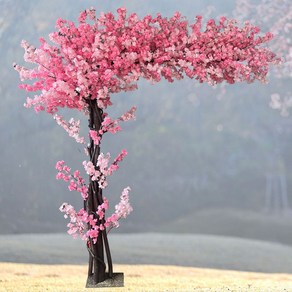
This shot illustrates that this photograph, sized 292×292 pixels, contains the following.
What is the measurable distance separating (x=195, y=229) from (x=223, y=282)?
3.33 metres

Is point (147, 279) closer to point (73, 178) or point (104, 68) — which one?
point (73, 178)

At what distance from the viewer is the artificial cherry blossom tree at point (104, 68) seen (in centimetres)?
377

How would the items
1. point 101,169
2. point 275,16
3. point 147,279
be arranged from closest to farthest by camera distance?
point 101,169, point 147,279, point 275,16

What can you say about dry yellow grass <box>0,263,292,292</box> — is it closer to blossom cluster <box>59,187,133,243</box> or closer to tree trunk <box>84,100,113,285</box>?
tree trunk <box>84,100,113,285</box>

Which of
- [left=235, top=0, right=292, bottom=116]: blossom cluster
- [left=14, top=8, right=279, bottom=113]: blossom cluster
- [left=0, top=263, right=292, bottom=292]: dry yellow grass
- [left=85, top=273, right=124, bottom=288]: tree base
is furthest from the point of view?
[left=235, top=0, right=292, bottom=116]: blossom cluster

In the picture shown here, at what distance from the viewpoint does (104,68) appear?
380 cm

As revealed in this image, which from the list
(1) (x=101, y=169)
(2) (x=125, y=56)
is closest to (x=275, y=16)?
(2) (x=125, y=56)

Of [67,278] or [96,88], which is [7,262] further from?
[96,88]

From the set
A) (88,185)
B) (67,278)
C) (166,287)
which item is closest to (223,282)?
(166,287)

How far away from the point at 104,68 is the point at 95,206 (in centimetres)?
80

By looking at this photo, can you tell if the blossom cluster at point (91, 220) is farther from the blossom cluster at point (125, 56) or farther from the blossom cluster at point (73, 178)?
the blossom cluster at point (125, 56)

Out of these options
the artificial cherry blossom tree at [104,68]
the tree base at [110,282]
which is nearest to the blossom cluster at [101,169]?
the artificial cherry blossom tree at [104,68]

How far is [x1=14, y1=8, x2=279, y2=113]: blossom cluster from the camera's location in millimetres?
3766

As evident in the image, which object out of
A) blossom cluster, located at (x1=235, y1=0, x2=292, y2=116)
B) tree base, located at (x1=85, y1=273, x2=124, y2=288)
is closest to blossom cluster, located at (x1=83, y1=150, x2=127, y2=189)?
tree base, located at (x1=85, y1=273, x2=124, y2=288)
